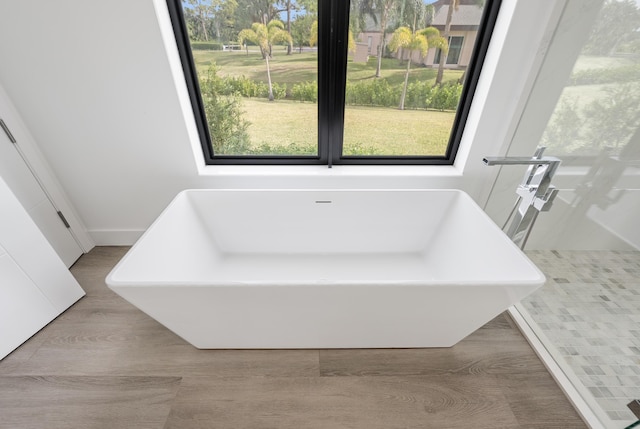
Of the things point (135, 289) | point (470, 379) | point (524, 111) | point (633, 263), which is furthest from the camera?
point (524, 111)

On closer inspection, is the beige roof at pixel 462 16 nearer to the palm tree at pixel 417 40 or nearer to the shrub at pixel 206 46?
the palm tree at pixel 417 40

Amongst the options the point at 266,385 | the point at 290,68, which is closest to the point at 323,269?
the point at 266,385

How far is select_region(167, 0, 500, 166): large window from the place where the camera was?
1.40 meters

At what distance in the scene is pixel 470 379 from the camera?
47.3 inches

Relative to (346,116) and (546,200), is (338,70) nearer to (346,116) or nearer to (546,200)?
(346,116)

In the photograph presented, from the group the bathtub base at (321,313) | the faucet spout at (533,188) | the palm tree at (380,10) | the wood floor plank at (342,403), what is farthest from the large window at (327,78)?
the wood floor plank at (342,403)

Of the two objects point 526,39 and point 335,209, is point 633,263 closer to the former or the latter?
point 526,39

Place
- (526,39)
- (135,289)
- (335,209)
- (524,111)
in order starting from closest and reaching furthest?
(135,289) < (526,39) < (524,111) < (335,209)

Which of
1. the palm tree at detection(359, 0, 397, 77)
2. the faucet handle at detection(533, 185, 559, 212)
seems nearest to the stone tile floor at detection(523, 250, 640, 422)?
the faucet handle at detection(533, 185, 559, 212)

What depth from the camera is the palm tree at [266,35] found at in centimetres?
143

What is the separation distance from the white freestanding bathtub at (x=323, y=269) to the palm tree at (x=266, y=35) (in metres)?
0.82

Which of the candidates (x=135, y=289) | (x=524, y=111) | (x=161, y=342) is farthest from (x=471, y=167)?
(x=161, y=342)

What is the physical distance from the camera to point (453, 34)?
146cm

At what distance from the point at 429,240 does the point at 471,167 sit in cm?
52
